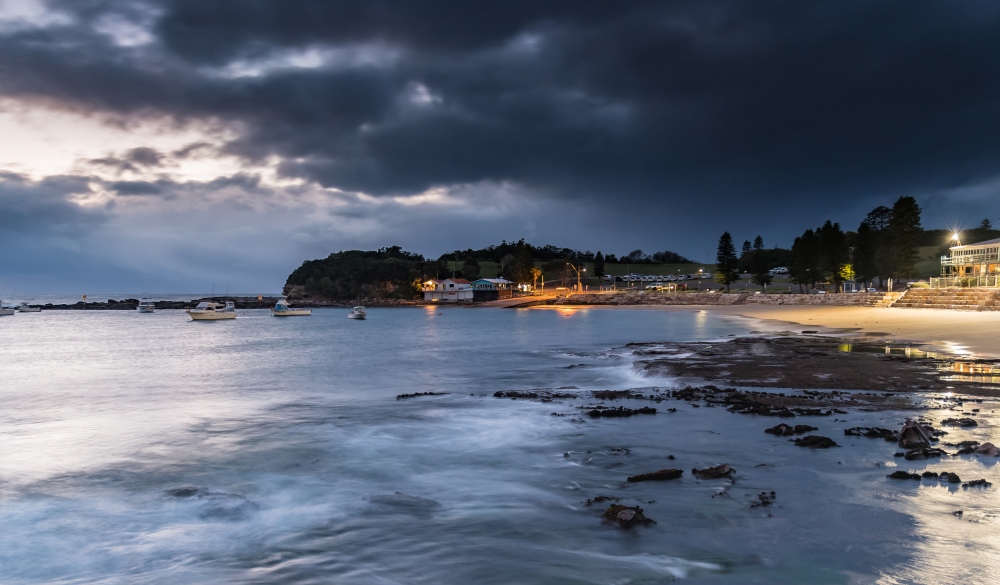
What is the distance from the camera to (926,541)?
5879 millimetres

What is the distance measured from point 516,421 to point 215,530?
704 cm

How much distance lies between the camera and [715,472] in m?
8.33

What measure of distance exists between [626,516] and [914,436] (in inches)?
217

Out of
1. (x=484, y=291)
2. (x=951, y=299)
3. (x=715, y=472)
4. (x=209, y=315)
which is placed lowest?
(x=715, y=472)

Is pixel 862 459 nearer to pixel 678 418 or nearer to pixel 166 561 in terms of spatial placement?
pixel 678 418

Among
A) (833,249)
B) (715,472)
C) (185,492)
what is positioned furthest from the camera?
(833,249)

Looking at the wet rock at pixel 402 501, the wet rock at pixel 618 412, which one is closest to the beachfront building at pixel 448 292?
the wet rock at pixel 618 412

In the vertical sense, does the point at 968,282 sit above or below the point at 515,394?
above

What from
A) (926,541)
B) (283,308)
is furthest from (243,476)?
(283,308)

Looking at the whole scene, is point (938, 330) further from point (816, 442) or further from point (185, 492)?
point (185, 492)

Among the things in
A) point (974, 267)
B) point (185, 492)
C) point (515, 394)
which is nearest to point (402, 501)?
point (185, 492)

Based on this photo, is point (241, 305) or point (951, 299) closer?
point (951, 299)

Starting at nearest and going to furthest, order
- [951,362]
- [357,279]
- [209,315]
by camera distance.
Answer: [951,362], [209,315], [357,279]

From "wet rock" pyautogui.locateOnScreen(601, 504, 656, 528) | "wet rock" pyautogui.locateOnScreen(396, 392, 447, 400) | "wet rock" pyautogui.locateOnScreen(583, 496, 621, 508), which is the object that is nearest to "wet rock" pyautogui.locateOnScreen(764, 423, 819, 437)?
"wet rock" pyautogui.locateOnScreen(583, 496, 621, 508)
